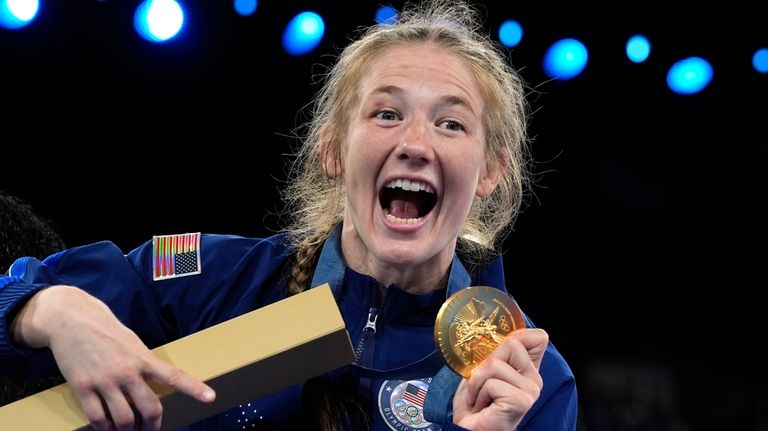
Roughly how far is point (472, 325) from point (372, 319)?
1.11 feet

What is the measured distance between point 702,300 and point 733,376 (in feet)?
1.26

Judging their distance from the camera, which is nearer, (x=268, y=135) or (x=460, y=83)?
(x=460, y=83)

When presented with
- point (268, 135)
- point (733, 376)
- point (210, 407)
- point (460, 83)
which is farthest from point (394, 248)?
point (733, 376)

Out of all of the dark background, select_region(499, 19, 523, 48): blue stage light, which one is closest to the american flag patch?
the dark background

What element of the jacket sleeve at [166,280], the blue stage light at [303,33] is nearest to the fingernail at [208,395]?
the jacket sleeve at [166,280]

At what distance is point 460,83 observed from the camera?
208 cm

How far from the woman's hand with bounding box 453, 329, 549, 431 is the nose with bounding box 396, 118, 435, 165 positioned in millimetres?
480

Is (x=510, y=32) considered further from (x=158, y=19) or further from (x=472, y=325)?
(x=472, y=325)

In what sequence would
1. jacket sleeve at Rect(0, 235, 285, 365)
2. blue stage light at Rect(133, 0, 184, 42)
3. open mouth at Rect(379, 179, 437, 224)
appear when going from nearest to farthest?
1. jacket sleeve at Rect(0, 235, 285, 365)
2. open mouth at Rect(379, 179, 437, 224)
3. blue stage light at Rect(133, 0, 184, 42)

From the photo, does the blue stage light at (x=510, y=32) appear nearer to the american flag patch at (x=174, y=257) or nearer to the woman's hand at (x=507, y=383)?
the american flag patch at (x=174, y=257)

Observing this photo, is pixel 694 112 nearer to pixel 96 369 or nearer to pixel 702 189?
pixel 702 189

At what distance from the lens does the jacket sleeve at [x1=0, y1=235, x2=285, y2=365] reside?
6.28 ft

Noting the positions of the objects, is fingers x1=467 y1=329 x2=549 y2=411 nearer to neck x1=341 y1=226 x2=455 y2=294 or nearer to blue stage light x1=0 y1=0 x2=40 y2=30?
neck x1=341 y1=226 x2=455 y2=294

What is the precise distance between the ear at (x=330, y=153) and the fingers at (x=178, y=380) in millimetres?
944
